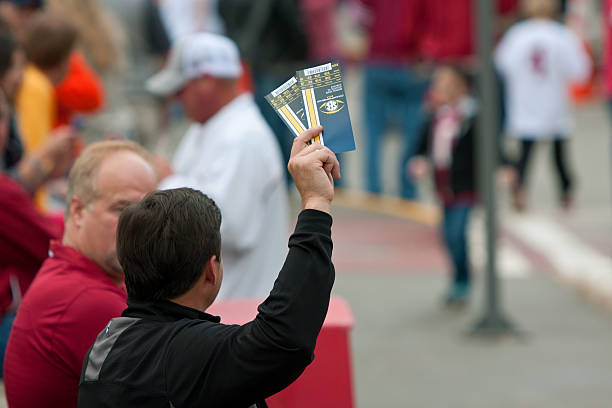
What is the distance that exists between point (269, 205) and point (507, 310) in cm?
300

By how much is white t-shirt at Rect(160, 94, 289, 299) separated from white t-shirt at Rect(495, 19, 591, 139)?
245 inches

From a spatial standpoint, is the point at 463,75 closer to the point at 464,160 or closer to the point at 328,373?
Answer: the point at 464,160

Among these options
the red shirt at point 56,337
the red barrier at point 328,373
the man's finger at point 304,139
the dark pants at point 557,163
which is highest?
the man's finger at point 304,139

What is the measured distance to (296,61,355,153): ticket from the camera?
7.15ft

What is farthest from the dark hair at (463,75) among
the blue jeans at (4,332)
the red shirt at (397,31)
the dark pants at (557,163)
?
the blue jeans at (4,332)

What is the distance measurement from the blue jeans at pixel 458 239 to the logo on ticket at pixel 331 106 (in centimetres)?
457

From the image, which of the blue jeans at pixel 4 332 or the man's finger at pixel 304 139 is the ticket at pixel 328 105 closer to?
the man's finger at pixel 304 139

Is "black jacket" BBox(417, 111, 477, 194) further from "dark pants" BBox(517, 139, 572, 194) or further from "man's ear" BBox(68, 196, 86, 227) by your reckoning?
"man's ear" BBox(68, 196, 86, 227)

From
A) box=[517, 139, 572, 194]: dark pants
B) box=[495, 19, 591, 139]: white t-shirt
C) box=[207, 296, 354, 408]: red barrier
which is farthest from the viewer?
box=[495, 19, 591, 139]: white t-shirt

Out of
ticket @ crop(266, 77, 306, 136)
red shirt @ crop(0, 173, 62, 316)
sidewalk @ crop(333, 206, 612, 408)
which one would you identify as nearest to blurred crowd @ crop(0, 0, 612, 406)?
red shirt @ crop(0, 173, 62, 316)

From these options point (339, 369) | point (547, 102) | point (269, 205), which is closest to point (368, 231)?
point (547, 102)

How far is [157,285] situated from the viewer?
2.09m

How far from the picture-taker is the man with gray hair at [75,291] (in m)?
2.46

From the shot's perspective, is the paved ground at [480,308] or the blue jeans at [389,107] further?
the blue jeans at [389,107]
